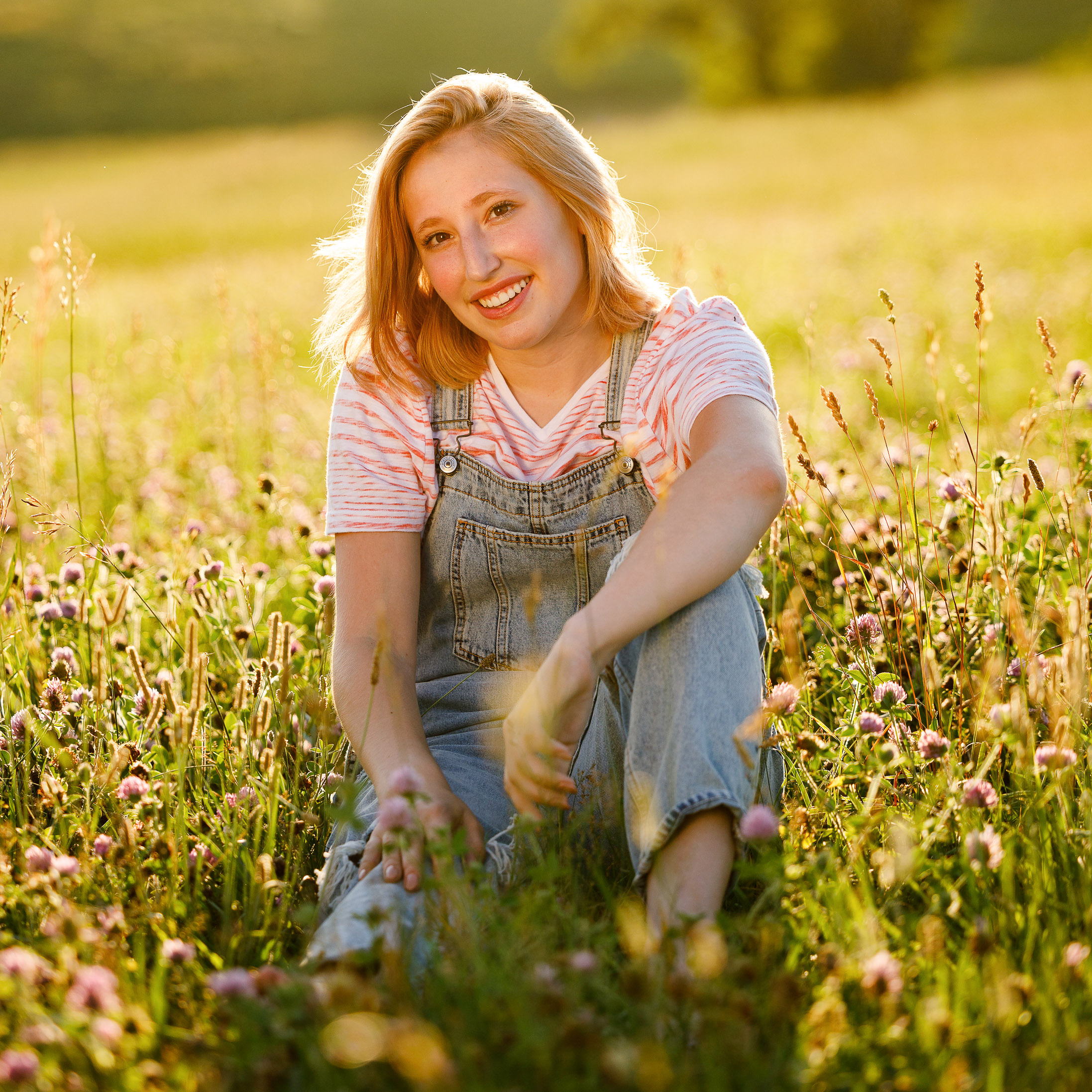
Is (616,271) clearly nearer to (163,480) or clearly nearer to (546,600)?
(546,600)

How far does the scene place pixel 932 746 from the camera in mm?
2016

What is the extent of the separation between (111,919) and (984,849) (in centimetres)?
136

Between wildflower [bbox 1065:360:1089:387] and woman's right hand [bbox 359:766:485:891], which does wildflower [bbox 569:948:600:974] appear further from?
wildflower [bbox 1065:360:1089:387]

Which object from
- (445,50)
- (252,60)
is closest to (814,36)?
(445,50)

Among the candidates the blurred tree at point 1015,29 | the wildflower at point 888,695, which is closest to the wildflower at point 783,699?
the wildflower at point 888,695

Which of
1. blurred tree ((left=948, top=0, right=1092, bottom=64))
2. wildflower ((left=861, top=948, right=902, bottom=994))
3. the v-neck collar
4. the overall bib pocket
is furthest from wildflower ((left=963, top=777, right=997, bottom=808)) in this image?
blurred tree ((left=948, top=0, right=1092, bottom=64))

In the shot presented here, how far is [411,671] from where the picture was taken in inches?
92.4

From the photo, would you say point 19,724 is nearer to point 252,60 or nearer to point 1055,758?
point 1055,758

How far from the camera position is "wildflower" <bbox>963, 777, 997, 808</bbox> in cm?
186

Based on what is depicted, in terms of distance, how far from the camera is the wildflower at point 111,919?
1.65 meters

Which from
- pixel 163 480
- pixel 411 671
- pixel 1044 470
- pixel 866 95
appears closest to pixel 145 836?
pixel 411 671

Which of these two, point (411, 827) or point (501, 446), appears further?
point (501, 446)

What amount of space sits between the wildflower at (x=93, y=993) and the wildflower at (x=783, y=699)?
110 cm

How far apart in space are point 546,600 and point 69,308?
128 centimetres
